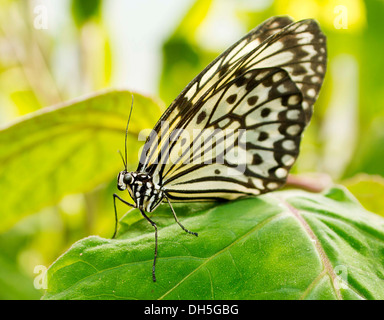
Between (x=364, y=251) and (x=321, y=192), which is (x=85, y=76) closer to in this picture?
(x=321, y=192)

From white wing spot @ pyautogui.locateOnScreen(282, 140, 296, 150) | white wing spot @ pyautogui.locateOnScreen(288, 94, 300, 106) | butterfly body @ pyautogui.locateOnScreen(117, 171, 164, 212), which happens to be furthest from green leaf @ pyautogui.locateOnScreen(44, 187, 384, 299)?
white wing spot @ pyautogui.locateOnScreen(288, 94, 300, 106)

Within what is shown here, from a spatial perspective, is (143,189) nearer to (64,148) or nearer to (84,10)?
(64,148)

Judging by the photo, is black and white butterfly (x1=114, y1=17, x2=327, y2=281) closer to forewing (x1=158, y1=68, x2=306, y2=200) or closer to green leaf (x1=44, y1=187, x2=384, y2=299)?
forewing (x1=158, y1=68, x2=306, y2=200)

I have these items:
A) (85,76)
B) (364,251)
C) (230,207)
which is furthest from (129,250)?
(85,76)

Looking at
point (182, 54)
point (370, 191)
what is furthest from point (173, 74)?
point (370, 191)

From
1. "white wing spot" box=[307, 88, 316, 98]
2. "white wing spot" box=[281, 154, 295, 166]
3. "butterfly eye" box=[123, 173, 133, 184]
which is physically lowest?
Result: "white wing spot" box=[281, 154, 295, 166]

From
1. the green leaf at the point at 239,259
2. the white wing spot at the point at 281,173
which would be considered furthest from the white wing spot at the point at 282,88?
the green leaf at the point at 239,259
